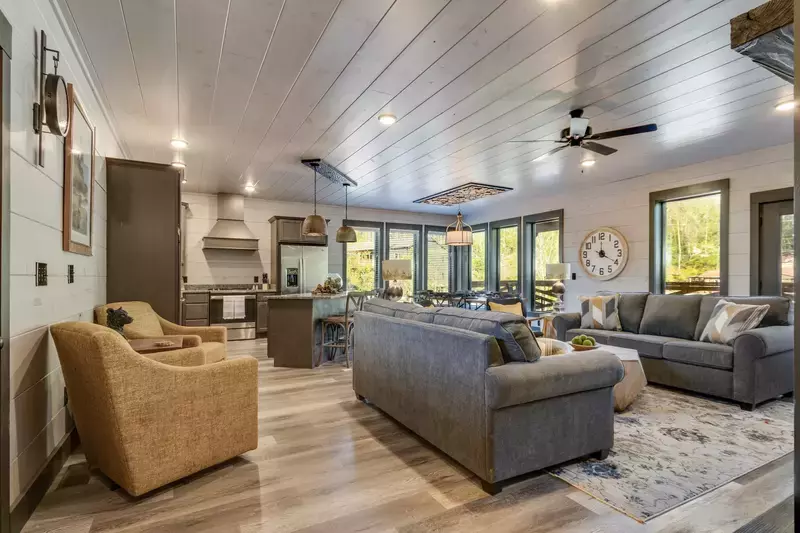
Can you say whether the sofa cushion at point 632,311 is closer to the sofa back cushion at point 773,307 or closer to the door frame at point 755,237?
the sofa back cushion at point 773,307

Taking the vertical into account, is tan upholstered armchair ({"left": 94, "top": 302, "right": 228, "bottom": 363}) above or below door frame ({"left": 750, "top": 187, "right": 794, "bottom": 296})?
below

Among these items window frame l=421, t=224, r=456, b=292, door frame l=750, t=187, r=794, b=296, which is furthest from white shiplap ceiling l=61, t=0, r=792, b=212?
window frame l=421, t=224, r=456, b=292

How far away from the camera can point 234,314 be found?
6758 mm

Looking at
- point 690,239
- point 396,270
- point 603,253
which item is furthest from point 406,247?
point 690,239

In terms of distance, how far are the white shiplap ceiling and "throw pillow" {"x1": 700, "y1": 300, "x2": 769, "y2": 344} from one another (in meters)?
1.72

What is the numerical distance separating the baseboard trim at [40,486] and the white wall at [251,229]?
187 inches

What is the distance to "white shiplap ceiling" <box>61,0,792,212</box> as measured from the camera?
2186 millimetres

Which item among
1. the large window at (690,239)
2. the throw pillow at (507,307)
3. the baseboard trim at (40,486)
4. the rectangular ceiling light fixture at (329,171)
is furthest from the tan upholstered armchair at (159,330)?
the large window at (690,239)

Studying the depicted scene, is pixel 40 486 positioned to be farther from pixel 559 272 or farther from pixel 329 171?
pixel 559 272

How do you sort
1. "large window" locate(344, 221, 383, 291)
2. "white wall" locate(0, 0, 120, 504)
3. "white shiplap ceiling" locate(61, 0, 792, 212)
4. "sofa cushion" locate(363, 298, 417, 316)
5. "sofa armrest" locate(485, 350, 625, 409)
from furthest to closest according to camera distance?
"large window" locate(344, 221, 383, 291), "sofa cushion" locate(363, 298, 417, 316), "white shiplap ceiling" locate(61, 0, 792, 212), "sofa armrest" locate(485, 350, 625, 409), "white wall" locate(0, 0, 120, 504)

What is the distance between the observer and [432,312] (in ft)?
9.12

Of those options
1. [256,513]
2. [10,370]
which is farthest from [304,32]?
[256,513]

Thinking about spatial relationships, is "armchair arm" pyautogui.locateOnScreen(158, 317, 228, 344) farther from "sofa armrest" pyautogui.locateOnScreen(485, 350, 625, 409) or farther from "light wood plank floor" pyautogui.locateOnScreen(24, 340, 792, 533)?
"sofa armrest" pyautogui.locateOnScreen(485, 350, 625, 409)

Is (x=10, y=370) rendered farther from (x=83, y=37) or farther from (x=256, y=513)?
(x=83, y=37)
